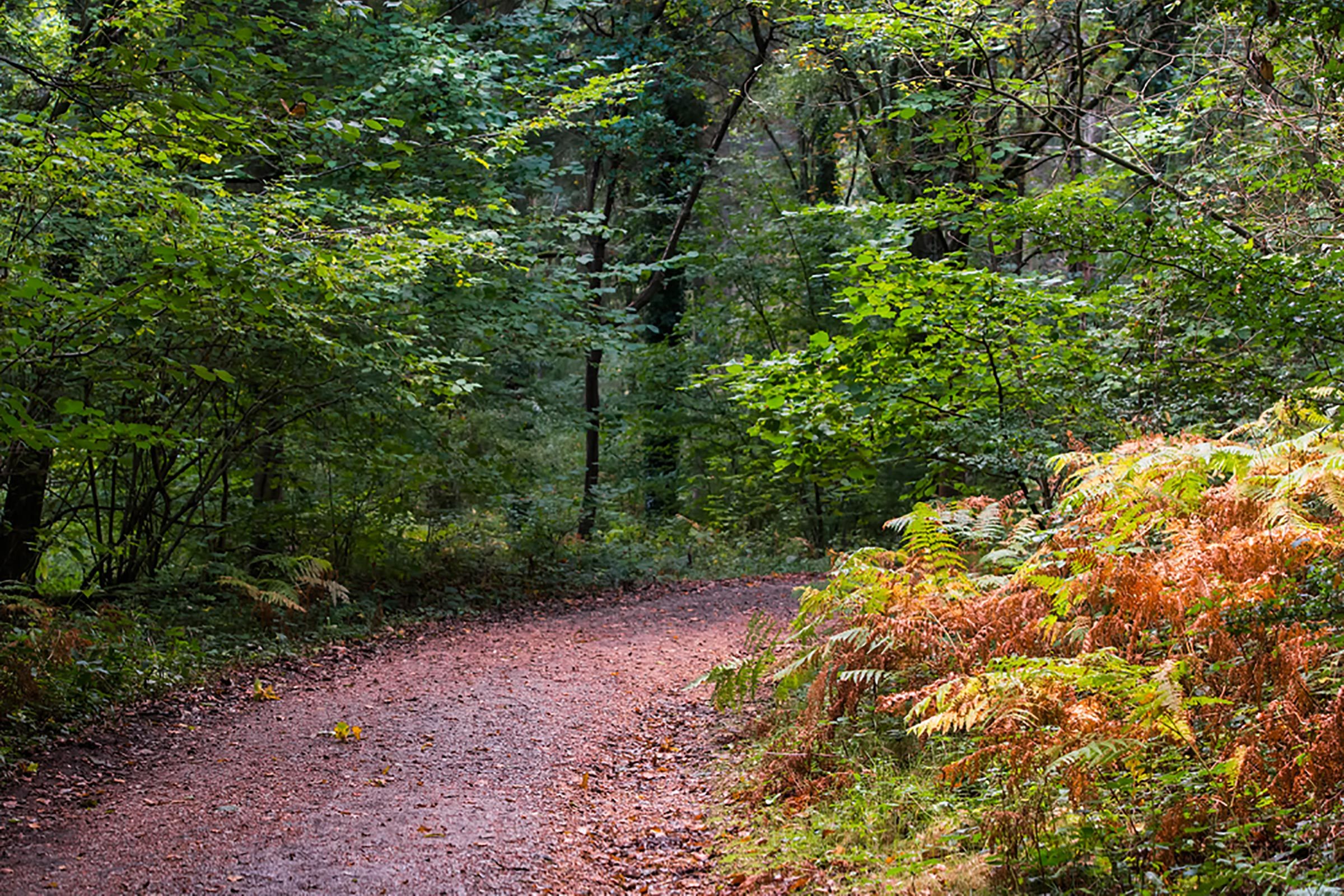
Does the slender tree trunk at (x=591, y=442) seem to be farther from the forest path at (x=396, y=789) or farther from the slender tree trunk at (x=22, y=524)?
the slender tree trunk at (x=22, y=524)

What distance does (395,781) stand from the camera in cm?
558

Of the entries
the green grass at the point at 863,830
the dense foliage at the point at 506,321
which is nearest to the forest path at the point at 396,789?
the green grass at the point at 863,830

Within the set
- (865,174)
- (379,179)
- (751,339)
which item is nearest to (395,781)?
(379,179)

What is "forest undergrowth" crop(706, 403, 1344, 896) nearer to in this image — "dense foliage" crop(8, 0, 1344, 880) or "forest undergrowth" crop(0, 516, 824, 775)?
"dense foliage" crop(8, 0, 1344, 880)

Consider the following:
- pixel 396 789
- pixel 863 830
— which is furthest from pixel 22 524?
pixel 863 830

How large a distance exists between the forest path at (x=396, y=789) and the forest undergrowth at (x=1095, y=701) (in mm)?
634

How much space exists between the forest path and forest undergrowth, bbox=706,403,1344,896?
634mm

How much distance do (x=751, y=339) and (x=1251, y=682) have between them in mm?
14695

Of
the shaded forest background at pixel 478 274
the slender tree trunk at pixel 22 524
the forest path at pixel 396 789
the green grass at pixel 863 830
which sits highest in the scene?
the shaded forest background at pixel 478 274

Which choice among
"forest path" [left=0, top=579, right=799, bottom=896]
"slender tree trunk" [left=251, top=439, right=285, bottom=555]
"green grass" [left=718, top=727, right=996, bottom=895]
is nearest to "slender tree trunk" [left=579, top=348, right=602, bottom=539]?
"slender tree trunk" [left=251, top=439, right=285, bottom=555]

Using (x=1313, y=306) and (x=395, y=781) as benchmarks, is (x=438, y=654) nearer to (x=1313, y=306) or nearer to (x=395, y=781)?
(x=395, y=781)

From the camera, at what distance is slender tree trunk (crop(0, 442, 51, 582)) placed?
8.40 m

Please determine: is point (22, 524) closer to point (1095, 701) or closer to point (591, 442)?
point (1095, 701)

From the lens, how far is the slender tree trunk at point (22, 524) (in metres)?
8.40
